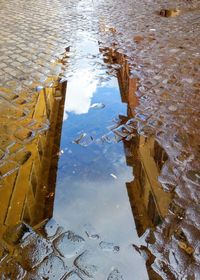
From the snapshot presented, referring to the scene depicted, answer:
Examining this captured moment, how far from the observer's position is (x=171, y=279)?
212 centimetres

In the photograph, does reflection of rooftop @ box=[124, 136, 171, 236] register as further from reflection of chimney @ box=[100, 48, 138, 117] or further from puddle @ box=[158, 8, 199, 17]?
puddle @ box=[158, 8, 199, 17]

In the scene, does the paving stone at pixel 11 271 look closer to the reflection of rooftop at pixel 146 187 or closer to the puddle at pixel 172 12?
the reflection of rooftop at pixel 146 187

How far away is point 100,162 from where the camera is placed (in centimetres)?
337

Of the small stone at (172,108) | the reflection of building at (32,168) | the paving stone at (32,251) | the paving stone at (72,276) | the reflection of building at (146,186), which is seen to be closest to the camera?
the paving stone at (72,276)

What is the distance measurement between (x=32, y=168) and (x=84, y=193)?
636mm

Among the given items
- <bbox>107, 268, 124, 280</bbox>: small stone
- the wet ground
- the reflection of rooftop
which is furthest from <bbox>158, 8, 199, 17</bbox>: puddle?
<bbox>107, 268, 124, 280</bbox>: small stone

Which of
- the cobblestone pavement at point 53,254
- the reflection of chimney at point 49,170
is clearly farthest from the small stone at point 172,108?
the cobblestone pavement at point 53,254

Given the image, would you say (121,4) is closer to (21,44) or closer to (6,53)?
(21,44)

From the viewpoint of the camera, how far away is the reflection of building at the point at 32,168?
273 centimetres

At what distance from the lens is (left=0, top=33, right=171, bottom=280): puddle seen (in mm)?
2338

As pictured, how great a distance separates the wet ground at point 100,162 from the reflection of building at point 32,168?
0.01 m

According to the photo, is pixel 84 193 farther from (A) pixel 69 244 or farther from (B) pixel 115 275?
(B) pixel 115 275

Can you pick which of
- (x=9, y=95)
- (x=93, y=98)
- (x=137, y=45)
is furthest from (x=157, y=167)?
(x=137, y=45)

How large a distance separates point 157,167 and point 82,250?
1.22 metres
